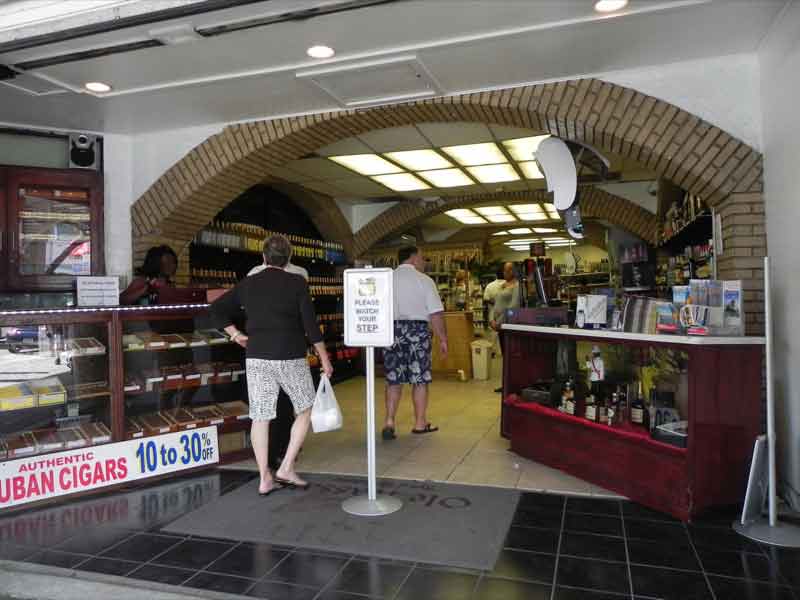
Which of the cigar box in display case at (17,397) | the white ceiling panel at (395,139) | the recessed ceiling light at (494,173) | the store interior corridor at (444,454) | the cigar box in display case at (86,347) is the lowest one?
the store interior corridor at (444,454)

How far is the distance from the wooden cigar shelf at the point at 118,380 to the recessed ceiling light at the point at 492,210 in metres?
7.24

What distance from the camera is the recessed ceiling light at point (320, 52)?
383 cm

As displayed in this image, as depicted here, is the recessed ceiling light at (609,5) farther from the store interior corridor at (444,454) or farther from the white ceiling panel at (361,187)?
the white ceiling panel at (361,187)

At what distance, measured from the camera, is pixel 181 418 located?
4336 millimetres

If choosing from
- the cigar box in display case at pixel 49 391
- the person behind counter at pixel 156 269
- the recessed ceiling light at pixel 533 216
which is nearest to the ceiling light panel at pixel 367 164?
the person behind counter at pixel 156 269

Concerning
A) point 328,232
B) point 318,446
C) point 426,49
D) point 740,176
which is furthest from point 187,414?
point 328,232

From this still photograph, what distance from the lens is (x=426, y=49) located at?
3.83 metres

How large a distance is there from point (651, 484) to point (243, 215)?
6.06m

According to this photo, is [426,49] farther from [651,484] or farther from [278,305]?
[651,484]

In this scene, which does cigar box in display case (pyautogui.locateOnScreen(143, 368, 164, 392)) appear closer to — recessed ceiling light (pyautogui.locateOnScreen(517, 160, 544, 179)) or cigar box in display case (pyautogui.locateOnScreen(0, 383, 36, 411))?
cigar box in display case (pyautogui.locateOnScreen(0, 383, 36, 411))

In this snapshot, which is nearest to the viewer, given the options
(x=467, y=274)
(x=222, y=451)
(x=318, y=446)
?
(x=222, y=451)

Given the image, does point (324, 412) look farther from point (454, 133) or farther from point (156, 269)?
point (454, 133)

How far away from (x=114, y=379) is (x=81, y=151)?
9.42 feet

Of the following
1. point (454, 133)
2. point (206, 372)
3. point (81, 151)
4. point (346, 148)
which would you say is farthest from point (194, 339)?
point (454, 133)
